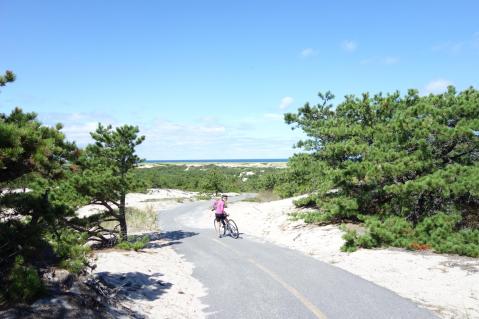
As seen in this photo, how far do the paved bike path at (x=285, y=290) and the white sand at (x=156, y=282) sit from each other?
1.16 feet

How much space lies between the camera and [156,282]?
10070 mm

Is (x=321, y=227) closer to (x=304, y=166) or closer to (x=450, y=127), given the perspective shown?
(x=304, y=166)

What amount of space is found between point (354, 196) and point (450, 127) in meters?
4.83

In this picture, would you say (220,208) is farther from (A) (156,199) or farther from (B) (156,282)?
(A) (156,199)

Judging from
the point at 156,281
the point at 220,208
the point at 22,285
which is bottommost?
the point at 156,281

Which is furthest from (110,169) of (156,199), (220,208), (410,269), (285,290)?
(156,199)

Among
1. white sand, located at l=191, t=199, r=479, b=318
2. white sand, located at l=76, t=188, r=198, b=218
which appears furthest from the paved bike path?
white sand, located at l=76, t=188, r=198, b=218

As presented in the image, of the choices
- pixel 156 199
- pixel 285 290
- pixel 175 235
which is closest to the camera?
pixel 285 290

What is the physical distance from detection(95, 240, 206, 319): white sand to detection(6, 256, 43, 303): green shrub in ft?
7.83

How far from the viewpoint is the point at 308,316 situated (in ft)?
23.3

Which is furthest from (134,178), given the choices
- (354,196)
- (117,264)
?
(354,196)

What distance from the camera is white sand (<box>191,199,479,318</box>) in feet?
26.8

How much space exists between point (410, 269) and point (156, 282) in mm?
6917

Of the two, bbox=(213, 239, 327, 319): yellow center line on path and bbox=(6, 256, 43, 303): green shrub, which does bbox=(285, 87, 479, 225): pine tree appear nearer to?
bbox=(213, 239, 327, 319): yellow center line on path
